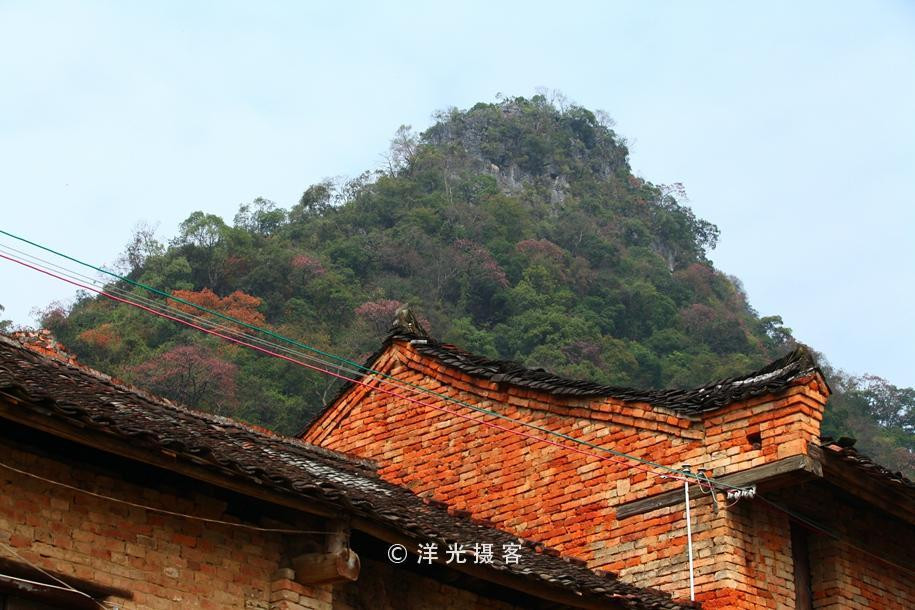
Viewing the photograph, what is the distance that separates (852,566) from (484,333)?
133 ft

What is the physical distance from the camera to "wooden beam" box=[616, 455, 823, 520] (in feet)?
42.4

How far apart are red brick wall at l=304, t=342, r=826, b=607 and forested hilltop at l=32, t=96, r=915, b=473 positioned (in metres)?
21.3

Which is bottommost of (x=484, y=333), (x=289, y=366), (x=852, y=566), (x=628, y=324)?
(x=852, y=566)

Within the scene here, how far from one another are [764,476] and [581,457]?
2.50 meters

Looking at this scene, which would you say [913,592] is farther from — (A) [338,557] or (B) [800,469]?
(A) [338,557]

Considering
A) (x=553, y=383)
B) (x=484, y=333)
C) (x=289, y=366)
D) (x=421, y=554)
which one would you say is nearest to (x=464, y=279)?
(x=484, y=333)

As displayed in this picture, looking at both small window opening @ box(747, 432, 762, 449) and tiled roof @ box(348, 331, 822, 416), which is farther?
small window opening @ box(747, 432, 762, 449)

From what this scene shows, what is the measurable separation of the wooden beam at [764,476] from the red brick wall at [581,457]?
0.09 m

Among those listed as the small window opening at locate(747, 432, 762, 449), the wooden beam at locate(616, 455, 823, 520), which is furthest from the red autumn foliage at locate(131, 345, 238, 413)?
the small window opening at locate(747, 432, 762, 449)

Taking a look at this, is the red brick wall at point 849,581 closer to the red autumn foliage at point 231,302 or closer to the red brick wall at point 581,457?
the red brick wall at point 581,457

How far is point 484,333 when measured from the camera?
54.8 m

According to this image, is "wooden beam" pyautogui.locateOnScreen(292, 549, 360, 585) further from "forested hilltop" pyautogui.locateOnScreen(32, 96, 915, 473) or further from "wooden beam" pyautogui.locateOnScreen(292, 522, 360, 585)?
"forested hilltop" pyautogui.locateOnScreen(32, 96, 915, 473)

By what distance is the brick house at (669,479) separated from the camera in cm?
1337

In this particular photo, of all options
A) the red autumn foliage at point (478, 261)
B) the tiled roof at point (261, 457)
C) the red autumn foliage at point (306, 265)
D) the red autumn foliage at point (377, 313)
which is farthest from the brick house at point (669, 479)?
the red autumn foliage at point (478, 261)
